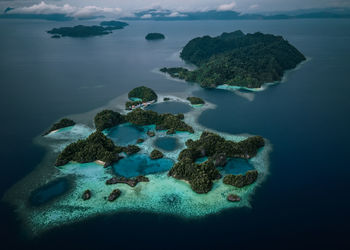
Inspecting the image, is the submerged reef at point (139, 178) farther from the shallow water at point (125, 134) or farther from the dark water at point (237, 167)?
the shallow water at point (125, 134)

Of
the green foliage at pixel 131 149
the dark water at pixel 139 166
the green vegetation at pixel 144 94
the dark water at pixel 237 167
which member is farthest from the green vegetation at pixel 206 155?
the green vegetation at pixel 144 94

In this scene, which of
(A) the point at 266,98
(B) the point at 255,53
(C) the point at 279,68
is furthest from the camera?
(B) the point at 255,53

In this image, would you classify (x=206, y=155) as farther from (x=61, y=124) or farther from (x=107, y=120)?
(x=61, y=124)

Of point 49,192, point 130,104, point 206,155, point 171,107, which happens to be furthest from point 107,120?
point 206,155

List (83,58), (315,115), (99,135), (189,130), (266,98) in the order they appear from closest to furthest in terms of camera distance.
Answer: (99,135)
(189,130)
(315,115)
(266,98)
(83,58)

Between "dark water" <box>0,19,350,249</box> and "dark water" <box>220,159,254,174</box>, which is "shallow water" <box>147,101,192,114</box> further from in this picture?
"dark water" <box>220,159,254,174</box>

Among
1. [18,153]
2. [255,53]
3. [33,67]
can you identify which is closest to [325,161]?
[18,153]

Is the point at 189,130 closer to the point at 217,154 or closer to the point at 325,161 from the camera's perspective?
the point at 217,154
